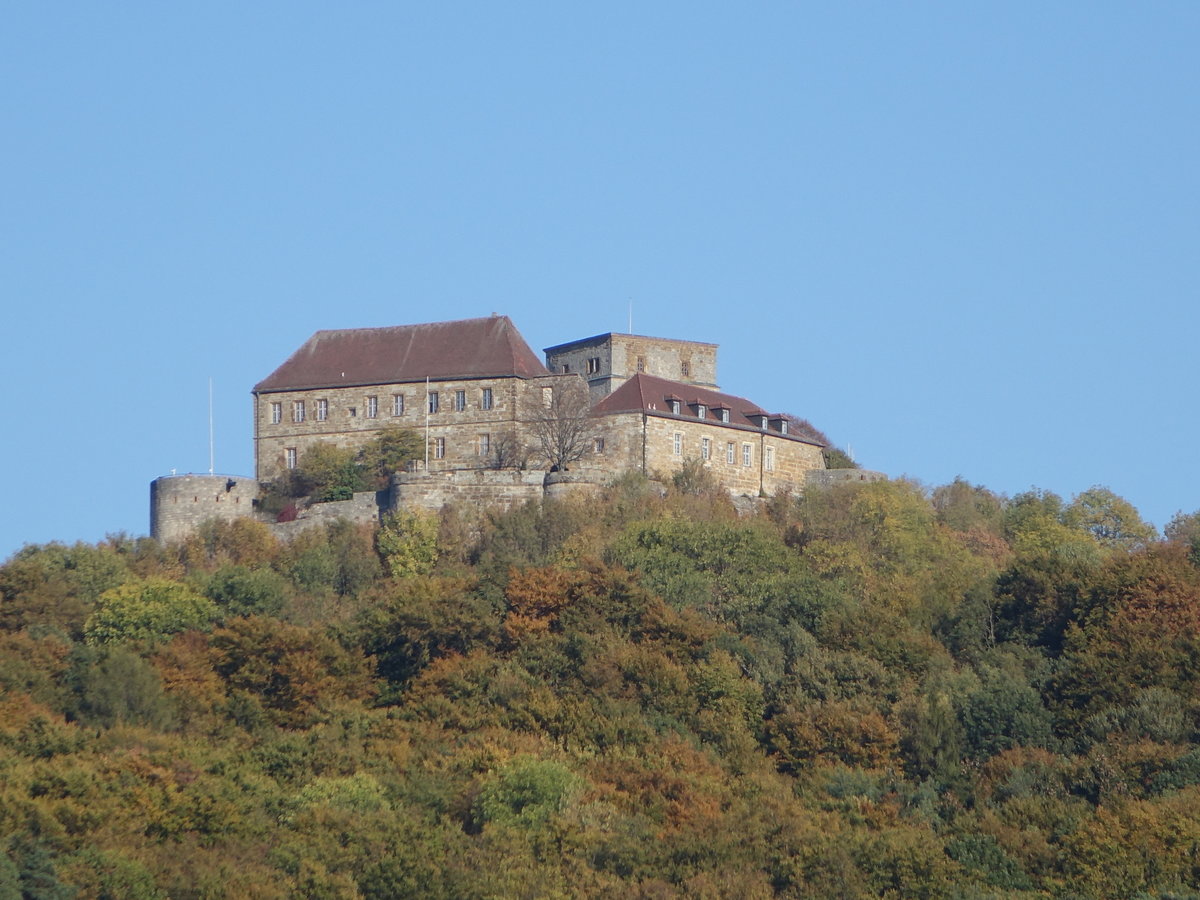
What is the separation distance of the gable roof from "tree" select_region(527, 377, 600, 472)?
54 centimetres

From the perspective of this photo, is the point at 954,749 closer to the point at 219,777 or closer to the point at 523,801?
the point at 523,801

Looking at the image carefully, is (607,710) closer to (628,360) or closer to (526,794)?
(526,794)

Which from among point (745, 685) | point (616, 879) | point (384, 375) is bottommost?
point (616, 879)

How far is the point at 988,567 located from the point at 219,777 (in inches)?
901

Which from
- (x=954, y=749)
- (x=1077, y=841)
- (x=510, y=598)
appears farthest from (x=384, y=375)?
(x=1077, y=841)

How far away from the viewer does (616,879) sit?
4144 centimetres

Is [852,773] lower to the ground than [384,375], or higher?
lower

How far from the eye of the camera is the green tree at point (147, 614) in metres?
55.6

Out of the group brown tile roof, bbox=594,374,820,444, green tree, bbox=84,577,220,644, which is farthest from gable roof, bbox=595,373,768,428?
green tree, bbox=84,577,220,644

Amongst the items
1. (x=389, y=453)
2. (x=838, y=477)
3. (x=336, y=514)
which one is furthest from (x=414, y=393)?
(x=838, y=477)

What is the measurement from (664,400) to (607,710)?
1886cm

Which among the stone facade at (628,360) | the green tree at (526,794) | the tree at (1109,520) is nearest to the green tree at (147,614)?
the green tree at (526,794)

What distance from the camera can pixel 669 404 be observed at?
219 feet

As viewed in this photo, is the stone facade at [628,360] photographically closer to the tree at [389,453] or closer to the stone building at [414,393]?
the stone building at [414,393]
